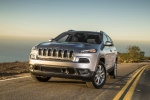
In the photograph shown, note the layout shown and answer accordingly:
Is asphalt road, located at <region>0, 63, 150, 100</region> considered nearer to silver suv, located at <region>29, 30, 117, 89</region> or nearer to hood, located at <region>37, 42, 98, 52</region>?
silver suv, located at <region>29, 30, 117, 89</region>

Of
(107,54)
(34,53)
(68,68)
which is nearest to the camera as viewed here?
(68,68)

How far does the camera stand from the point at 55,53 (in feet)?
28.5

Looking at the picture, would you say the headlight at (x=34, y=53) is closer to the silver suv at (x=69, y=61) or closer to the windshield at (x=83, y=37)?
the silver suv at (x=69, y=61)

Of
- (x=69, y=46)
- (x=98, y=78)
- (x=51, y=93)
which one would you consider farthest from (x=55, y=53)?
(x=98, y=78)

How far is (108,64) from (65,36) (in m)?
1.84

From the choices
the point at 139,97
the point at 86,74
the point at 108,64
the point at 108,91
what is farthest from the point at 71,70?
the point at 108,64

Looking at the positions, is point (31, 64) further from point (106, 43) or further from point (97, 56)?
point (106, 43)

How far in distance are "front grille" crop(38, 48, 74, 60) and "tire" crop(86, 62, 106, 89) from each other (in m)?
0.96

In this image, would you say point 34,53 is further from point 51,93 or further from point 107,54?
point 107,54

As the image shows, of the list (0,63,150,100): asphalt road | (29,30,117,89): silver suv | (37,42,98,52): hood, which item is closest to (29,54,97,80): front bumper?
(29,30,117,89): silver suv

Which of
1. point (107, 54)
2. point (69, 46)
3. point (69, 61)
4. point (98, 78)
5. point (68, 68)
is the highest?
point (69, 46)

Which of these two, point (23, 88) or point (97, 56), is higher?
point (97, 56)

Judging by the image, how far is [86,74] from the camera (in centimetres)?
860

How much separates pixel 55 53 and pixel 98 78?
1.58m
